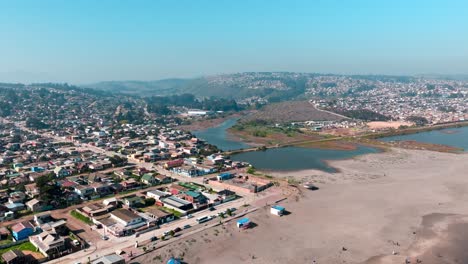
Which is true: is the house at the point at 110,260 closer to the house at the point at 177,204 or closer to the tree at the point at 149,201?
the house at the point at 177,204

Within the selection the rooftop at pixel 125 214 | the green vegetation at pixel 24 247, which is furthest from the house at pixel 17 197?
the rooftop at pixel 125 214

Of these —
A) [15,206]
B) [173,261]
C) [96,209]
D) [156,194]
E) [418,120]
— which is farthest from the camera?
[418,120]

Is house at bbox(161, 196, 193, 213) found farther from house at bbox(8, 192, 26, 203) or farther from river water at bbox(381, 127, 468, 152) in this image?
river water at bbox(381, 127, 468, 152)

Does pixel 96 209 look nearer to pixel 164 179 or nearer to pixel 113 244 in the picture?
pixel 113 244

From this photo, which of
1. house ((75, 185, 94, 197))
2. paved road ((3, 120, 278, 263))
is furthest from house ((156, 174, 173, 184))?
paved road ((3, 120, 278, 263))

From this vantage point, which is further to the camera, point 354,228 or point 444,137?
point 444,137

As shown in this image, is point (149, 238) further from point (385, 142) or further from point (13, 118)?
point (13, 118)

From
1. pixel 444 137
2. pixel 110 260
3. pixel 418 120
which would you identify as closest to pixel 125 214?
pixel 110 260
